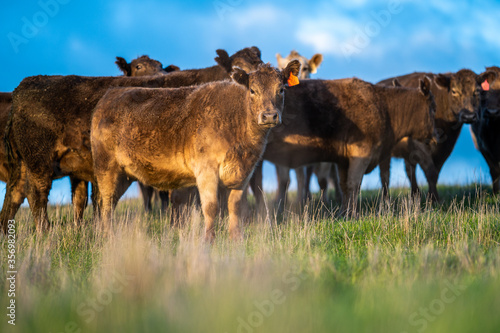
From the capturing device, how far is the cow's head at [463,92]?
1396cm

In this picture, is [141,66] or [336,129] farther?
[141,66]

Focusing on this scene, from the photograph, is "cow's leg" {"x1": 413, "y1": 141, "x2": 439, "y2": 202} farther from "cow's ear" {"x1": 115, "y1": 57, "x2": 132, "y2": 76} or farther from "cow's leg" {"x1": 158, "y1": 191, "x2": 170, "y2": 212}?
"cow's ear" {"x1": 115, "y1": 57, "x2": 132, "y2": 76}

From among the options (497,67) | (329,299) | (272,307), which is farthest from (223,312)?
(497,67)

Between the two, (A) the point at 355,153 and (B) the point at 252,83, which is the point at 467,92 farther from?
(B) the point at 252,83

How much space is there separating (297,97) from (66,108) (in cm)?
438

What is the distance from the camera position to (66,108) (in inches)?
432

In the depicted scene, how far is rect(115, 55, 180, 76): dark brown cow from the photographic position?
559 inches

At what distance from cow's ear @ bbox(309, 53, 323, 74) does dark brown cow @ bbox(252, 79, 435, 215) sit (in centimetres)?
685

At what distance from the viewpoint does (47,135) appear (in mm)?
10898

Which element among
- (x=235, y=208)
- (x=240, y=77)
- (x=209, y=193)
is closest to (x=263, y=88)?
(x=240, y=77)

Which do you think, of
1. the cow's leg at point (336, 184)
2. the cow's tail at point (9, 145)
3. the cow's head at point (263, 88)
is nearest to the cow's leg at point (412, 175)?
the cow's leg at point (336, 184)

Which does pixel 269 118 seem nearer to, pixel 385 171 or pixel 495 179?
pixel 385 171

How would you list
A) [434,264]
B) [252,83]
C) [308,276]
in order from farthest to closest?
[252,83] → [434,264] → [308,276]

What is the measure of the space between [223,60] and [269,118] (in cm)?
422
